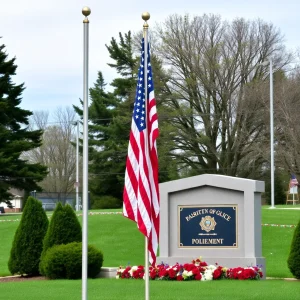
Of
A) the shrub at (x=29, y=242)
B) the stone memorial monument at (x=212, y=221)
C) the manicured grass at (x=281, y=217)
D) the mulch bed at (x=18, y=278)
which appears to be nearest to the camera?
the stone memorial monument at (x=212, y=221)

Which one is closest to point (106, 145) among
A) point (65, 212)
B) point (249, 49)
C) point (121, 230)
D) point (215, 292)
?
point (249, 49)

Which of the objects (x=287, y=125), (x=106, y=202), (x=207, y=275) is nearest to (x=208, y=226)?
(x=207, y=275)

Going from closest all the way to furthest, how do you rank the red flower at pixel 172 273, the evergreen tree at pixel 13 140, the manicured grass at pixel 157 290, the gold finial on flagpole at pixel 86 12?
the gold finial on flagpole at pixel 86 12 → the manicured grass at pixel 157 290 → the red flower at pixel 172 273 → the evergreen tree at pixel 13 140

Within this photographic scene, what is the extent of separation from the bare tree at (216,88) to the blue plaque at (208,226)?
35620mm

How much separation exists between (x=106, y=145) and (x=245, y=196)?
→ 147 feet

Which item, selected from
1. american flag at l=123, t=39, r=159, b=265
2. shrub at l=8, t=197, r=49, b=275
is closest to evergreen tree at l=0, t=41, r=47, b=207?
shrub at l=8, t=197, r=49, b=275

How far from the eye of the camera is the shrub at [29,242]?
1866cm

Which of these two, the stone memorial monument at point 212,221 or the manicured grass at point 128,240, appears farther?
the manicured grass at point 128,240

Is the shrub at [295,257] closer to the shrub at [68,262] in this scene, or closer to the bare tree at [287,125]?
the shrub at [68,262]

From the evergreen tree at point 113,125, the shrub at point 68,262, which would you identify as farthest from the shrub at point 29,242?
the evergreen tree at point 113,125

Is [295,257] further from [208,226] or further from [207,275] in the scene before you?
[208,226]

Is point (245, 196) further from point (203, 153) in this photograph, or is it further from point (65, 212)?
point (203, 153)

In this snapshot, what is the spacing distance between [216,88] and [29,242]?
119 ft

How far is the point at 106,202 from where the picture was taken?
59281mm
